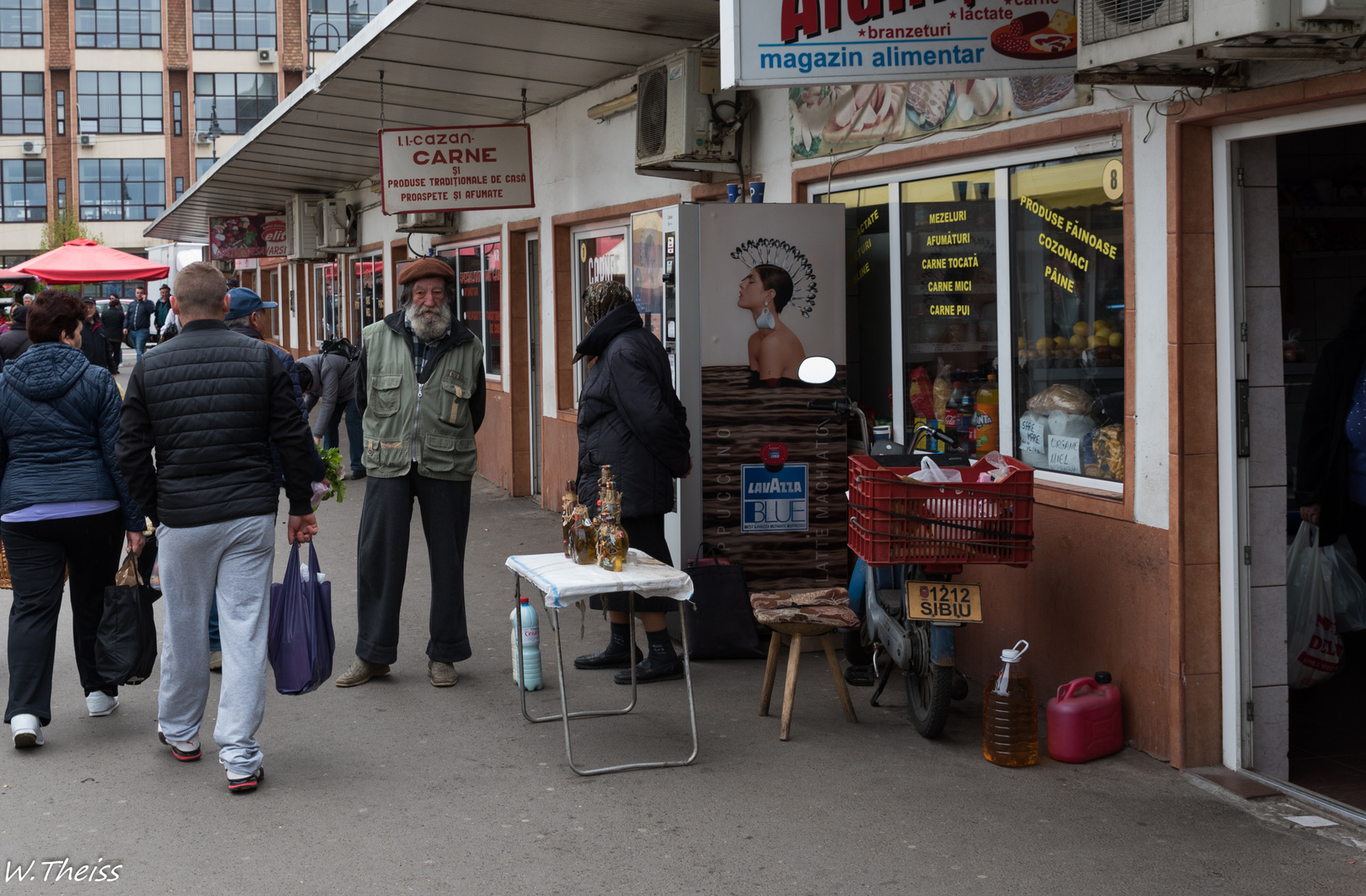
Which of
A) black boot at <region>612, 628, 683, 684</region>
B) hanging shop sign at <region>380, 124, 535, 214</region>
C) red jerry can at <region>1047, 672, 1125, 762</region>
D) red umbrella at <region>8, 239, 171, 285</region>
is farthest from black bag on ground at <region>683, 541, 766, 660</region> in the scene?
red umbrella at <region>8, 239, 171, 285</region>

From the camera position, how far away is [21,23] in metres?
61.6

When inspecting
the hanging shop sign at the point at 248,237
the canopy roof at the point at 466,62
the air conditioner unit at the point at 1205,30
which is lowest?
the air conditioner unit at the point at 1205,30

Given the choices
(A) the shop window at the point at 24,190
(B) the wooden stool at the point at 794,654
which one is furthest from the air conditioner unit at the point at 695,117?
(A) the shop window at the point at 24,190

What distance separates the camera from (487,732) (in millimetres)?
5844

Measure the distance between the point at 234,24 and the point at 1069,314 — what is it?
211ft

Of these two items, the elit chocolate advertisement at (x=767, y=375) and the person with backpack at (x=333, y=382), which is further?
the person with backpack at (x=333, y=382)

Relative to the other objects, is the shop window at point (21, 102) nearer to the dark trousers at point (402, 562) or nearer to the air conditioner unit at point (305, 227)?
the air conditioner unit at point (305, 227)

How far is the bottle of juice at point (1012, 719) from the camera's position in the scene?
17.4 ft

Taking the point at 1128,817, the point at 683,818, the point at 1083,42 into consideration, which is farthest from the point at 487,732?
the point at 1083,42

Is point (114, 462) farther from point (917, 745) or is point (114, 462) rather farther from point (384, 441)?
point (917, 745)

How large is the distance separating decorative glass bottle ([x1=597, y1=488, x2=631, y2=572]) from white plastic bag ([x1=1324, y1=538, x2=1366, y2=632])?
2.99 metres

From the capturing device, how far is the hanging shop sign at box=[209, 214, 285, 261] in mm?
22969

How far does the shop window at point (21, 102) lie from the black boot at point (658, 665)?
6427cm
